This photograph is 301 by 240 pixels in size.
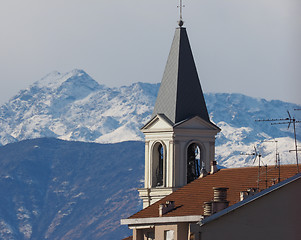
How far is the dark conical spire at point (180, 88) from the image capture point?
8669 cm

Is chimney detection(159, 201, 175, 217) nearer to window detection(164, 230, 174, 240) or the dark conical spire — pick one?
window detection(164, 230, 174, 240)

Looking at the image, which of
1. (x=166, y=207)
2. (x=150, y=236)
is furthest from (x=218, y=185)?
(x=150, y=236)

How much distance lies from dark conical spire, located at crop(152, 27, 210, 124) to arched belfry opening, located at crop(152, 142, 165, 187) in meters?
2.35

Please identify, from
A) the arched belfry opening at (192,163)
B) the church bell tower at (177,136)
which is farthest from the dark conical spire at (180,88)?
the arched belfry opening at (192,163)

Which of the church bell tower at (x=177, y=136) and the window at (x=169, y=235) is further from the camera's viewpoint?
the church bell tower at (x=177, y=136)

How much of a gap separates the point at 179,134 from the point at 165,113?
1.86m

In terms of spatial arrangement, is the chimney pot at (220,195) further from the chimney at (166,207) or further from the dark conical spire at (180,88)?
the dark conical spire at (180,88)

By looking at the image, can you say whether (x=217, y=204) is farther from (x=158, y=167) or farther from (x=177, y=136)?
(x=158, y=167)

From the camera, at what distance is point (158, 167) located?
87.5 meters

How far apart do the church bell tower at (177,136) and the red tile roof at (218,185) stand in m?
24.4

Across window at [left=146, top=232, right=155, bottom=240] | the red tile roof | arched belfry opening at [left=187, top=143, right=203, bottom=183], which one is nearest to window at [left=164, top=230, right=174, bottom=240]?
the red tile roof

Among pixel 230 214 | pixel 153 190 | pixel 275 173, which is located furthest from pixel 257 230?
pixel 153 190

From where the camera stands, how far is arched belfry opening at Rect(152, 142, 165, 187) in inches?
3406

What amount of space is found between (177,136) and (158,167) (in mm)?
3227
